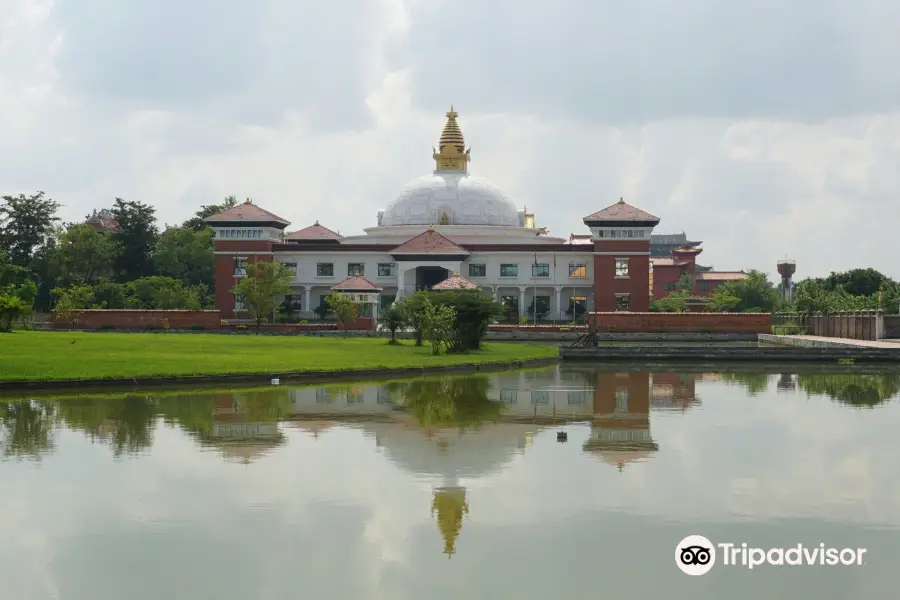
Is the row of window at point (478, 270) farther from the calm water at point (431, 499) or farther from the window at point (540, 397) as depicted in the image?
the calm water at point (431, 499)

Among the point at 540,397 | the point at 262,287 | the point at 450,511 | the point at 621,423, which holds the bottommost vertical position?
the point at 450,511

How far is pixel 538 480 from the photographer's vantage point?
13.8 metres

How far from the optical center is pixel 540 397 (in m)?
24.9

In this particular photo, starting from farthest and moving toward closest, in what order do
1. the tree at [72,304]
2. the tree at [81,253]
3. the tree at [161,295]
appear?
1. the tree at [81,253]
2. the tree at [161,295]
3. the tree at [72,304]

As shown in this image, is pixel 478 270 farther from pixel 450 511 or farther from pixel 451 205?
pixel 450 511

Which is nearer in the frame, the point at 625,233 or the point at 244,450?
the point at 244,450

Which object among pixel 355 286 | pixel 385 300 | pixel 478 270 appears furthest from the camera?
pixel 385 300

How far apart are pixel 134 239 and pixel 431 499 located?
70.8 metres

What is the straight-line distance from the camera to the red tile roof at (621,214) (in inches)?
2655

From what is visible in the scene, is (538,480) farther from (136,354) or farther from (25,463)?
(136,354)

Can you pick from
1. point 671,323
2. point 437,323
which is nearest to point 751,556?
point 437,323

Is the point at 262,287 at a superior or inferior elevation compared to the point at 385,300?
superior

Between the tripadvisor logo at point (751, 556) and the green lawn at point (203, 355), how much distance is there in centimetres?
1816

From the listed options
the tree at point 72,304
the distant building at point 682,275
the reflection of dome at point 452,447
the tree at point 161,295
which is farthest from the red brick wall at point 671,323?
the distant building at point 682,275
